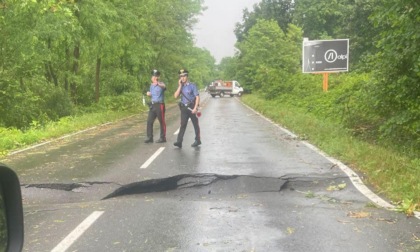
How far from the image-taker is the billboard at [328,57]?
27.2m

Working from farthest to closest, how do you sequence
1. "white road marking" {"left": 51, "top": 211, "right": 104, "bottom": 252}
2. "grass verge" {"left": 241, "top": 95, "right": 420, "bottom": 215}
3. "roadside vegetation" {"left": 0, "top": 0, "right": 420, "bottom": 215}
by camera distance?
"roadside vegetation" {"left": 0, "top": 0, "right": 420, "bottom": 215} < "grass verge" {"left": 241, "top": 95, "right": 420, "bottom": 215} < "white road marking" {"left": 51, "top": 211, "right": 104, "bottom": 252}

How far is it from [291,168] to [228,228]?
12.5 ft

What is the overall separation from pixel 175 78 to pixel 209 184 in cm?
3983

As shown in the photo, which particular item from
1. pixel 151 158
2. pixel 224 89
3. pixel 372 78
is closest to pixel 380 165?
pixel 372 78

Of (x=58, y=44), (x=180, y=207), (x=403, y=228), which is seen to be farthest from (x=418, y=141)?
(x=58, y=44)

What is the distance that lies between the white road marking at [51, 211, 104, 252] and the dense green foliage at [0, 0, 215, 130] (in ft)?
27.4

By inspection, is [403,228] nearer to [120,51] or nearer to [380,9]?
[380,9]

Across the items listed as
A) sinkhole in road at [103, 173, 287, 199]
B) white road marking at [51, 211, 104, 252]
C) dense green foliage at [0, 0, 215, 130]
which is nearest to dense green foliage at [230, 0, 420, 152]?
sinkhole in road at [103, 173, 287, 199]

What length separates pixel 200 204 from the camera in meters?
6.54

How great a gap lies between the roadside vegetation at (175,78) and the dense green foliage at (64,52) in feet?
0.20

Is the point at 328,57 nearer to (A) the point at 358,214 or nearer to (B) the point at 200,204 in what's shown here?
(B) the point at 200,204

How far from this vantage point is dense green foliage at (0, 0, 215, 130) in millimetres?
18672

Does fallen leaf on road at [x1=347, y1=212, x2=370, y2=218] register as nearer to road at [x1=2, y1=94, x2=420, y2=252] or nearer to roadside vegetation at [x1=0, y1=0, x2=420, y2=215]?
road at [x1=2, y1=94, x2=420, y2=252]

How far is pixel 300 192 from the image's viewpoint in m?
7.18
